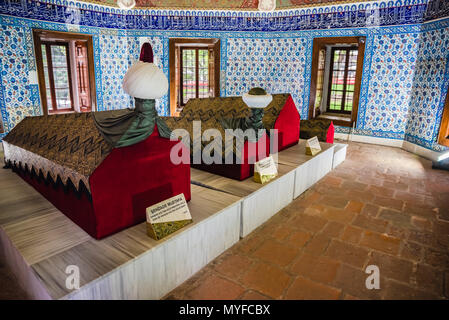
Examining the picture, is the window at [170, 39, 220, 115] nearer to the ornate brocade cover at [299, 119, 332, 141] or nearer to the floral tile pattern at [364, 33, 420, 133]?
the ornate brocade cover at [299, 119, 332, 141]

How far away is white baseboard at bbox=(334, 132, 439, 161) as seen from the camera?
6.59m

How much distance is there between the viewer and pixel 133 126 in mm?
2494

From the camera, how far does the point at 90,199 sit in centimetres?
227

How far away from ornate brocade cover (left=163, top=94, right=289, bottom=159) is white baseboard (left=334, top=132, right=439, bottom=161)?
389 centimetres

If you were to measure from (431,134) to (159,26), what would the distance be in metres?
7.77

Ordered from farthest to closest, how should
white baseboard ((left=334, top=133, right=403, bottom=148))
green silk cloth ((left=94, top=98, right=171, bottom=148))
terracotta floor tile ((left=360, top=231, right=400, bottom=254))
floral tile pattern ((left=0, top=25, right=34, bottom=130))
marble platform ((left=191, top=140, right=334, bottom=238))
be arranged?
white baseboard ((left=334, top=133, right=403, bottom=148)) < floral tile pattern ((left=0, top=25, right=34, bottom=130)) < marble platform ((left=191, top=140, right=334, bottom=238)) < terracotta floor tile ((left=360, top=231, right=400, bottom=254)) < green silk cloth ((left=94, top=98, right=171, bottom=148))

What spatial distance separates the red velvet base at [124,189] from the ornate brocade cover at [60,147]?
0.36 ft

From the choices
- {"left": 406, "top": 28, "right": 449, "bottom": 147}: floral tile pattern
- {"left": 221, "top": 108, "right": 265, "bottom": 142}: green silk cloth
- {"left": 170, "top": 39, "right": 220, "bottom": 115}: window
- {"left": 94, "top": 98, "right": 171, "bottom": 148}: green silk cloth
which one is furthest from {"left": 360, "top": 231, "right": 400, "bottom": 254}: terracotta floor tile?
{"left": 170, "top": 39, "right": 220, "bottom": 115}: window

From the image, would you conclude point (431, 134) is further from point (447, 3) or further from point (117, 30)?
point (117, 30)

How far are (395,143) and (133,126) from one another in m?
7.35

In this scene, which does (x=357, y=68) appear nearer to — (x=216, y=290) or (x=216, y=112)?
(x=216, y=112)

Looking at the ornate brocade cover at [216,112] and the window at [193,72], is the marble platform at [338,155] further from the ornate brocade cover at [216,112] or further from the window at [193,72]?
the window at [193,72]

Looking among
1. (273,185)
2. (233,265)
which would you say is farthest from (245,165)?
(233,265)

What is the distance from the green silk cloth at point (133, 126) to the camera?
243 centimetres
